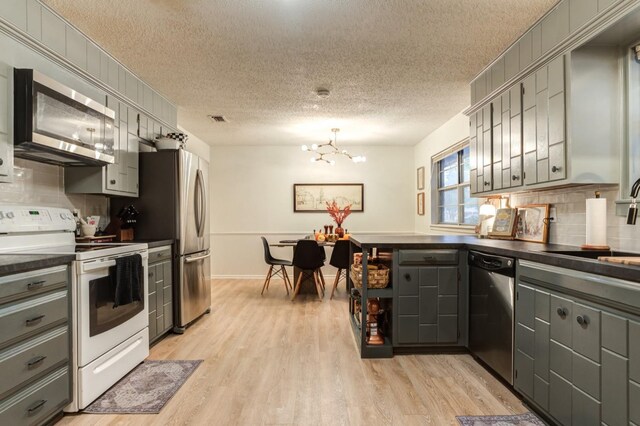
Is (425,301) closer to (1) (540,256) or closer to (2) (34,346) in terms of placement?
(1) (540,256)

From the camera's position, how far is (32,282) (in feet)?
5.69

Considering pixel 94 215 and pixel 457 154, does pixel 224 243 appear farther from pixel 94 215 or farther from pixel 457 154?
pixel 457 154

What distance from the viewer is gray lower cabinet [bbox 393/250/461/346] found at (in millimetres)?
2824

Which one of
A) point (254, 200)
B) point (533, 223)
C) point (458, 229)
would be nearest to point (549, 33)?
point (533, 223)

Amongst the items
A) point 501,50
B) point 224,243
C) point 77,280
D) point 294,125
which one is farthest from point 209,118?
point 501,50

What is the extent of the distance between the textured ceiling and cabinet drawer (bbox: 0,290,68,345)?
72.1 inches

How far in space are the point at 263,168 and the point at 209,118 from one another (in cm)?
189

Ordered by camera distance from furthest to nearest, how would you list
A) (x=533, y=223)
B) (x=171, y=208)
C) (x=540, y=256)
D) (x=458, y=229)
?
1. (x=458, y=229)
2. (x=171, y=208)
3. (x=533, y=223)
4. (x=540, y=256)

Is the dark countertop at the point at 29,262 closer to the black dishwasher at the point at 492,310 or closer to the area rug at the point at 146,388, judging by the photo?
the area rug at the point at 146,388

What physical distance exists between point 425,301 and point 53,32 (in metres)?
3.29

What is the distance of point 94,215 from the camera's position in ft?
10.5

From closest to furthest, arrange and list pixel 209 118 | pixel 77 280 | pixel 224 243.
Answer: pixel 77 280, pixel 209 118, pixel 224 243

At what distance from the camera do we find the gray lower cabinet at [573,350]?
1.41m

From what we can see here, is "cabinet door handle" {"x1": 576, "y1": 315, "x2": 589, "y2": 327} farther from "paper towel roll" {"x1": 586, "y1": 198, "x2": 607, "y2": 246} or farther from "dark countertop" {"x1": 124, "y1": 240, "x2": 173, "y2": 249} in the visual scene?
"dark countertop" {"x1": 124, "y1": 240, "x2": 173, "y2": 249}
